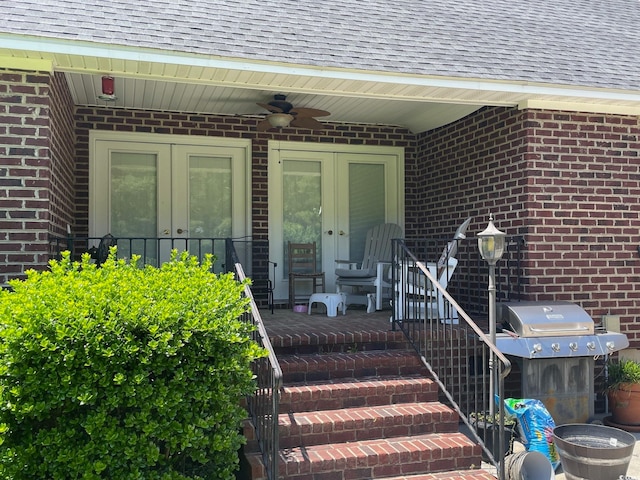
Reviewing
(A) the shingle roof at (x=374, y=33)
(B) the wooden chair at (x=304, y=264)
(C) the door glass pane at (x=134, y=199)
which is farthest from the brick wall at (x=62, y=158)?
(B) the wooden chair at (x=304, y=264)

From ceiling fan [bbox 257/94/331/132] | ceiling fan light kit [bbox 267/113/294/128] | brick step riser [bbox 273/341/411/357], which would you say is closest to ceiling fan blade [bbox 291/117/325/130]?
ceiling fan [bbox 257/94/331/132]

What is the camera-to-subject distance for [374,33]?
5789mm

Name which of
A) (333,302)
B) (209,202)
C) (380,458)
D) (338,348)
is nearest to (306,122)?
(209,202)

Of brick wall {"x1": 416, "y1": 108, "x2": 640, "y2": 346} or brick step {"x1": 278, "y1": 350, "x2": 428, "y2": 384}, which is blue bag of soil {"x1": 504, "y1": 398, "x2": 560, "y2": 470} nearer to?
brick step {"x1": 278, "y1": 350, "x2": 428, "y2": 384}

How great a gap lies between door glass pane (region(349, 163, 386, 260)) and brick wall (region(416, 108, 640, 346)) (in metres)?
2.02

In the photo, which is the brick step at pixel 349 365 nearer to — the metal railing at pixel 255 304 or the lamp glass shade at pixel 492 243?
the metal railing at pixel 255 304

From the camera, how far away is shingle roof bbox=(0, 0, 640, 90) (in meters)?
4.70

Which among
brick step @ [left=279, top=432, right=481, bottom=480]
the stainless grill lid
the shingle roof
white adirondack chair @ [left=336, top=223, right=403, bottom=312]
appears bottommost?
brick step @ [left=279, top=432, right=481, bottom=480]

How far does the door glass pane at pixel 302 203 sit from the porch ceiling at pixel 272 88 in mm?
838

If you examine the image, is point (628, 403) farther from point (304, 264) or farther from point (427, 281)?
point (304, 264)

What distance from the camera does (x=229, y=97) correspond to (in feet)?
21.7

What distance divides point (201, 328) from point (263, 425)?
3.42 ft

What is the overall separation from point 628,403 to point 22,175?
574 cm

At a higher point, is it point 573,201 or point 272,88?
point 272,88
